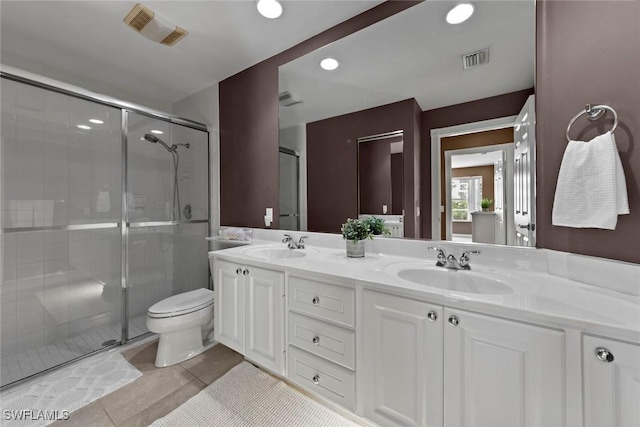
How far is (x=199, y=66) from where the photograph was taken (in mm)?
2240

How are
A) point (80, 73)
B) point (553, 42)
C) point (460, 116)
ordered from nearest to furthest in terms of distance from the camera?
point (553, 42) < point (460, 116) < point (80, 73)

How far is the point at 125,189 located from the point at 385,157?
2155 mm

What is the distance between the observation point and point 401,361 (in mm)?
920

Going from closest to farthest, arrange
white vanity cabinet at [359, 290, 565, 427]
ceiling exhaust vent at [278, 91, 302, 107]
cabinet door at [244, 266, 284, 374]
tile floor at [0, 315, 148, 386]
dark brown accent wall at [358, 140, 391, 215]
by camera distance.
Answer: white vanity cabinet at [359, 290, 565, 427] < cabinet door at [244, 266, 284, 374] < dark brown accent wall at [358, 140, 391, 215] < tile floor at [0, 315, 148, 386] < ceiling exhaust vent at [278, 91, 302, 107]

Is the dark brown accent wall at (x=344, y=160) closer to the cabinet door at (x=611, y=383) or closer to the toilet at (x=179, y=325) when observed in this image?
the cabinet door at (x=611, y=383)

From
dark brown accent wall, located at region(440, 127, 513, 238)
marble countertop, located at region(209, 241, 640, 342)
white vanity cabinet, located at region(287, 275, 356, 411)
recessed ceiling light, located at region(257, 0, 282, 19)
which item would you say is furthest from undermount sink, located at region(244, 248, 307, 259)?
recessed ceiling light, located at region(257, 0, 282, 19)

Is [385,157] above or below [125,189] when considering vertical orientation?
above

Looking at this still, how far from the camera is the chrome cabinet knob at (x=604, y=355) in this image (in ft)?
2.02

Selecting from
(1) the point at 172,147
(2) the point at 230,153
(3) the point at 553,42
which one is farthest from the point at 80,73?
(3) the point at 553,42

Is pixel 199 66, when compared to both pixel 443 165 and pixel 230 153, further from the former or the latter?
pixel 443 165

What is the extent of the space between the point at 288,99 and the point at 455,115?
124cm

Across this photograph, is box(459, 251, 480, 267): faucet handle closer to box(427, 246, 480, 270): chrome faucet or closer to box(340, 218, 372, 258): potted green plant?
box(427, 246, 480, 270): chrome faucet

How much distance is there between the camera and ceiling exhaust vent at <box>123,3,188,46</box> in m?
1.57

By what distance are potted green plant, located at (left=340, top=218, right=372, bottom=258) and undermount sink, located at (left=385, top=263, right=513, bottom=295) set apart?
0.82ft
